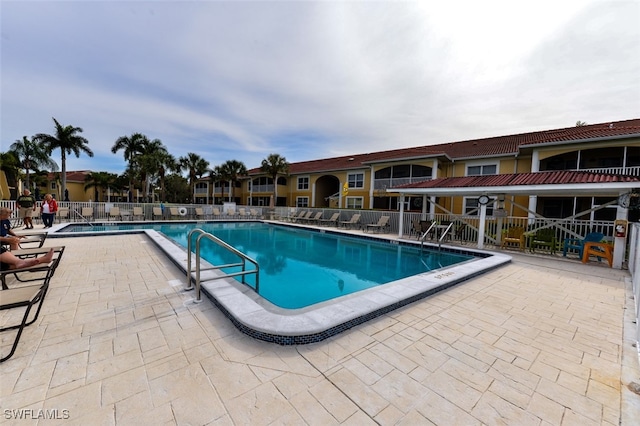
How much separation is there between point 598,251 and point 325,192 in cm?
2399

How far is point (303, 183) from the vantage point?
3036cm

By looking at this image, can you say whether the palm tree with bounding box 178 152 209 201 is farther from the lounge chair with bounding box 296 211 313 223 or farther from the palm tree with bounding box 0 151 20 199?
the lounge chair with bounding box 296 211 313 223

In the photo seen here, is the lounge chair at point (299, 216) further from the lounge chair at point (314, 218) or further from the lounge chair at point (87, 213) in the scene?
the lounge chair at point (87, 213)

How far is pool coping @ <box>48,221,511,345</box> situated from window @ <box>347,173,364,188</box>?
19488 millimetres

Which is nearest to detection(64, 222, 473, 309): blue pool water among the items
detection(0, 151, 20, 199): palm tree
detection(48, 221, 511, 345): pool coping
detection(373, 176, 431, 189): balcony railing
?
detection(48, 221, 511, 345): pool coping

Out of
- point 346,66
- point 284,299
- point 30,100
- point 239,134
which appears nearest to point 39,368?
point 284,299

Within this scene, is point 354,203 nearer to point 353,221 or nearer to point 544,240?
point 353,221

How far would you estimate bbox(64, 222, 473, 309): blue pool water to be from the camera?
6.02 metres

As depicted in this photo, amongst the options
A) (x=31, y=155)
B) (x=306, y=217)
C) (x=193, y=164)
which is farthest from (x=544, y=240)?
(x=31, y=155)

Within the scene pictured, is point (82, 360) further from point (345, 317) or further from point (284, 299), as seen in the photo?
point (284, 299)

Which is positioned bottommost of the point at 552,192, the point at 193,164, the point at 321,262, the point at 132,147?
the point at 321,262

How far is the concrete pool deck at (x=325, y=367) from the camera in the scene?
1.89 metres

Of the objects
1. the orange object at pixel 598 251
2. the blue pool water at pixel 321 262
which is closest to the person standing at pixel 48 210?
the blue pool water at pixel 321 262

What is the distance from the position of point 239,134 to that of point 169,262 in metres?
19.5
